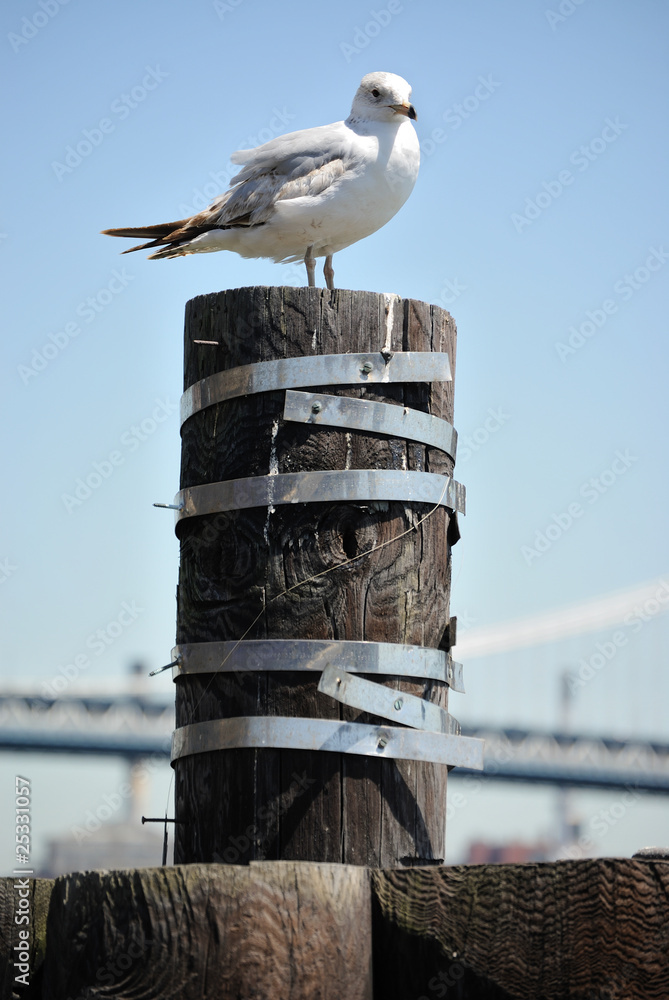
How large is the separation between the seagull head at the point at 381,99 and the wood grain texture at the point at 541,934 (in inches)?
106

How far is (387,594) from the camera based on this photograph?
236 cm

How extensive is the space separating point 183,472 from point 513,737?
4573 centimetres

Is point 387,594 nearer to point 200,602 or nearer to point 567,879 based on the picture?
point 200,602

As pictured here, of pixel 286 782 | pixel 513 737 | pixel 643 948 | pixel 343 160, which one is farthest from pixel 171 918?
pixel 513 737

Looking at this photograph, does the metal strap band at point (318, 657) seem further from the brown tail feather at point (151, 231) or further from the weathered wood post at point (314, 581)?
the brown tail feather at point (151, 231)

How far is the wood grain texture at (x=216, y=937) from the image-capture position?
1.73 m

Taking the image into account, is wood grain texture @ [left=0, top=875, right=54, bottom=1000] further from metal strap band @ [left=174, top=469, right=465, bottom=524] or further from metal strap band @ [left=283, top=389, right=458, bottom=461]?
metal strap band @ [left=283, top=389, right=458, bottom=461]

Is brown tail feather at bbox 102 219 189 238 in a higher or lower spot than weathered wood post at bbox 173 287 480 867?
higher

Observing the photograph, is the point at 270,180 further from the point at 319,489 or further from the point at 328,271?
the point at 319,489

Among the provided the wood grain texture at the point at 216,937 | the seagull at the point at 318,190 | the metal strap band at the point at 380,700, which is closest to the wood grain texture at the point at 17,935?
the wood grain texture at the point at 216,937

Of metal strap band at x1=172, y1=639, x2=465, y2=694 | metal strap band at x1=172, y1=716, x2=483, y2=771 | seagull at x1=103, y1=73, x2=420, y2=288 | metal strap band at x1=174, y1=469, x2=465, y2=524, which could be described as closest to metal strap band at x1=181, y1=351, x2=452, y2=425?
metal strap band at x1=174, y1=469, x2=465, y2=524

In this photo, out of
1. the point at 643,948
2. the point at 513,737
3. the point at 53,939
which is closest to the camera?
the point at 643,948

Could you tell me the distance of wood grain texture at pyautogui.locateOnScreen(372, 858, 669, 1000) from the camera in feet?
5.55

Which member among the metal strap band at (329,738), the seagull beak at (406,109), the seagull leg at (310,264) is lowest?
the metal strap band at (329,738)
